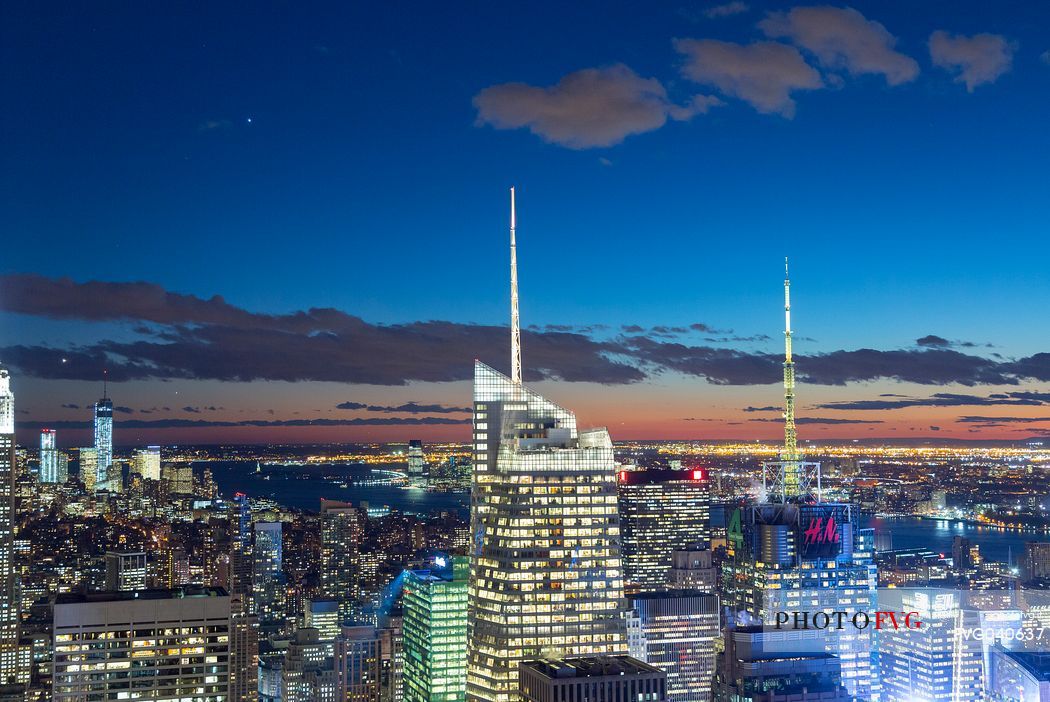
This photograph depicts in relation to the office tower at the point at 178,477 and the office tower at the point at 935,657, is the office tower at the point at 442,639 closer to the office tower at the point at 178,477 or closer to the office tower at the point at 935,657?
the office tower at the point at 935,657

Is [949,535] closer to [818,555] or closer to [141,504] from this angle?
[818,555]

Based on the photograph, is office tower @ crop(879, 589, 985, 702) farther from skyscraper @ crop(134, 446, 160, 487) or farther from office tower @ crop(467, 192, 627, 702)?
skyscraper @ crop(134, 446, 160, 487)

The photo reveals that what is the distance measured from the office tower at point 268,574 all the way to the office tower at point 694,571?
14.9 meters

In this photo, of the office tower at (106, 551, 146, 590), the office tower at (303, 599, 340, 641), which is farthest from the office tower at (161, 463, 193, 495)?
the office tower at (303, 599, 340, 641)

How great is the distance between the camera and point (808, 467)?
39.8 metres

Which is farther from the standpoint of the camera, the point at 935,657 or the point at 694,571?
the point at 694,571

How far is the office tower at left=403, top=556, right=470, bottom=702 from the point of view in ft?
92.5

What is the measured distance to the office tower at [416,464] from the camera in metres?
49.3

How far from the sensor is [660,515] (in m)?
51.8

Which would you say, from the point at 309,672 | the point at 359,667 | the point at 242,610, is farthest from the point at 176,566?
the point at 359,667

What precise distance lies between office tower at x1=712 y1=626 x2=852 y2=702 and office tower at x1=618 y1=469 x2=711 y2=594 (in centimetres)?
2073

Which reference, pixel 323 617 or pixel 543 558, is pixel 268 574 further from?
pixel 543 558

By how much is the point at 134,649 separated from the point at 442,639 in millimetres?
10087

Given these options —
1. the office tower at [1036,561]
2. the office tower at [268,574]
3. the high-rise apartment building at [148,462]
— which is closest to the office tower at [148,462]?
the high-rise apartment building at [148,462]
